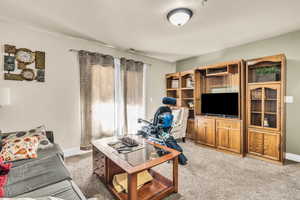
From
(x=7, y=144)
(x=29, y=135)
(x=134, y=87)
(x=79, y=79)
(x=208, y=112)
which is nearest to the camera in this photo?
(x=7, y=144)

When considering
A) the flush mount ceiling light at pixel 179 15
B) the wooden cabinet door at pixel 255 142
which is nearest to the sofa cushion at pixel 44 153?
the flush mount ceiling light at pixel 179 15

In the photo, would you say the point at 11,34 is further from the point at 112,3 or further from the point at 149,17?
the point at 149,17

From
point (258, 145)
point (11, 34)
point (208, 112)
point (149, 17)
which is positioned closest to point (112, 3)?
point (149, 17)

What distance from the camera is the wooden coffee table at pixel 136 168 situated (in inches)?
56.0

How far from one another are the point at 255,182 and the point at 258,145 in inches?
41.6

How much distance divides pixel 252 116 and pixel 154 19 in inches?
109

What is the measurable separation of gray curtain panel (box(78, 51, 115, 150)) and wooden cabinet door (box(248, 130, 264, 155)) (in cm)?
303

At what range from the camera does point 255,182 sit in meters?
2.02

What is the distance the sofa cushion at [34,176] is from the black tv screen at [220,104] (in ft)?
10.4

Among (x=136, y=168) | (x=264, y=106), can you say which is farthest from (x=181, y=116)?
(x=136, y=168)

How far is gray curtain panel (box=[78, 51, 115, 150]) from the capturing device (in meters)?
3.04

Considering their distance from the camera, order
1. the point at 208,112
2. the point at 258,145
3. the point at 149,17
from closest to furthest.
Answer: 1. the point at 149,17
2. the point at 258,145
3. the point at 208,112

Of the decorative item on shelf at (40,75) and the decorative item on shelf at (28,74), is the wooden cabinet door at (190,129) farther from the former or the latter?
the decorative item on shelf at (28,74)

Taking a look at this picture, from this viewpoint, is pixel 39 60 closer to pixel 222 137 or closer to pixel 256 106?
pixel 222 137
